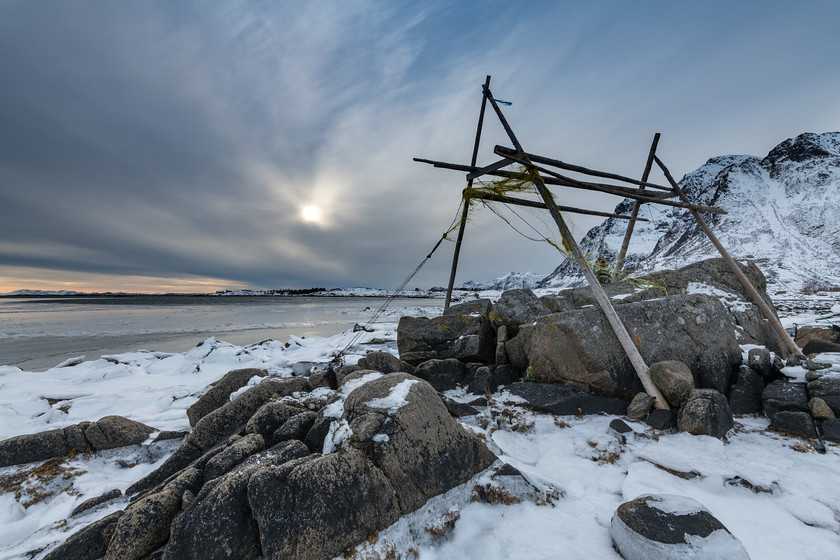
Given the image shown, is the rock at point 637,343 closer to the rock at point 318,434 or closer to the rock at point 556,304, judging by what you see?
the rock at point 556,304

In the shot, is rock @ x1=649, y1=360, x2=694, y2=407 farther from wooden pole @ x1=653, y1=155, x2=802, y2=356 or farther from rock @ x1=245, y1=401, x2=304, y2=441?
rock @ x1=245, y1=401, x2=304, y2=441

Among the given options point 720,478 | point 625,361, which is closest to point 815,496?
point 720,478

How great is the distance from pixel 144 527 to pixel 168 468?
1724 millimetres

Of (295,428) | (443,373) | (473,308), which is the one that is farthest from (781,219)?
(295,428)

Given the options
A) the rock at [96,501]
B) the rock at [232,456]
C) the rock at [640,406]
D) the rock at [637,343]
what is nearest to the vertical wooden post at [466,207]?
the rock at [637,343]

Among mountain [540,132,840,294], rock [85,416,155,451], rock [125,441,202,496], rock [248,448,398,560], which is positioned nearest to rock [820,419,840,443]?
rock [248,448,398,560]

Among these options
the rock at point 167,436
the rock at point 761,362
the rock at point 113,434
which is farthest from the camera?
the rock at point 761,362

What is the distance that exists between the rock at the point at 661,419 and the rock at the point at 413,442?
8.43 feet

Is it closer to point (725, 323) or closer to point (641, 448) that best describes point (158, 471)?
point (641, 448)

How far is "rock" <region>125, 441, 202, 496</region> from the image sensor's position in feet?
12.7

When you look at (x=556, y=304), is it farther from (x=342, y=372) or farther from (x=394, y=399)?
(x=394, y=399)

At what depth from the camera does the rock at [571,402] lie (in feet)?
16.4

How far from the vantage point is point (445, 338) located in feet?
26.0

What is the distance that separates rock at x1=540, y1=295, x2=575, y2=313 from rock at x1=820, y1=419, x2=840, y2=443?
4358 mm
